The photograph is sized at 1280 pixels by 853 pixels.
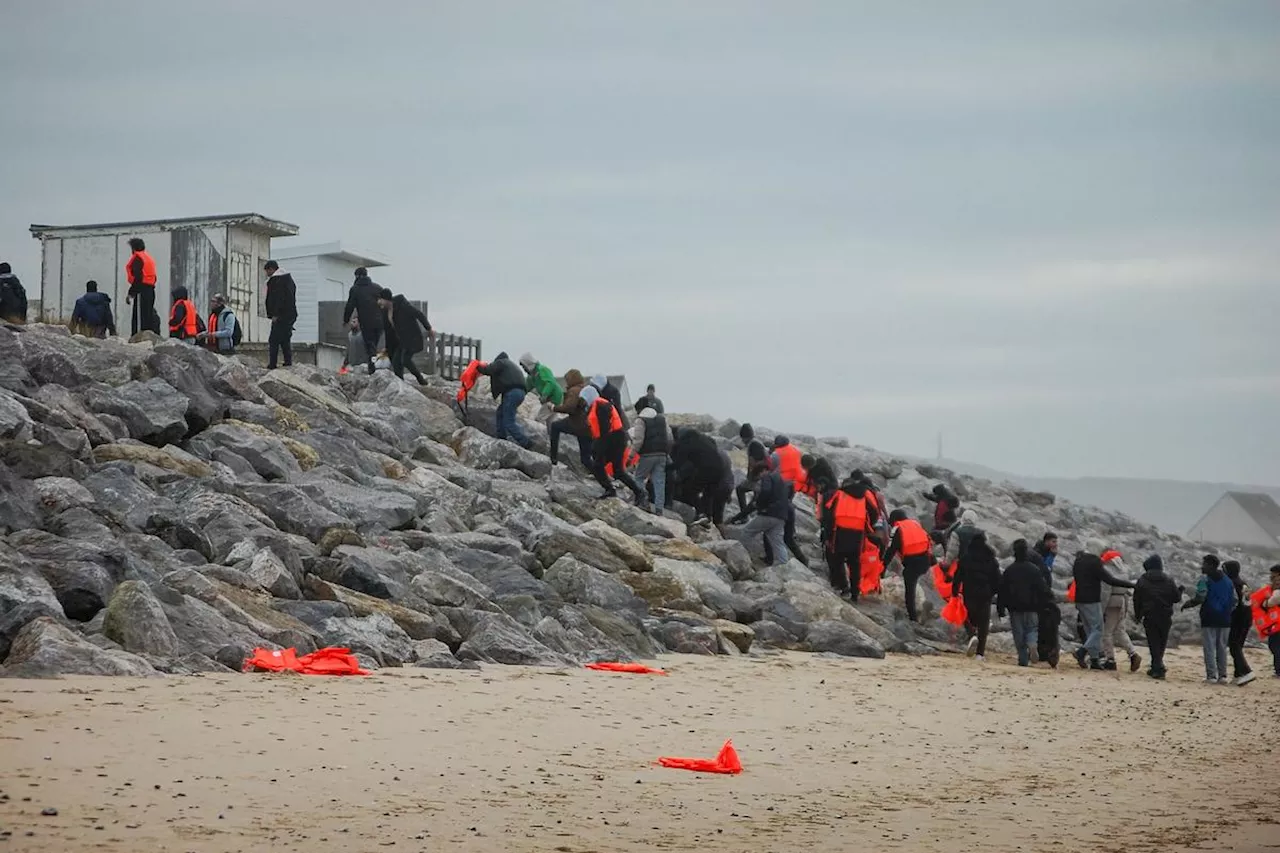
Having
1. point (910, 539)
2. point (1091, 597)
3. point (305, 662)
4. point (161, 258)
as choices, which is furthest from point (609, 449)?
point (161, 258)

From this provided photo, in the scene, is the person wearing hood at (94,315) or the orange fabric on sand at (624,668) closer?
the orange fabric on sand at (624,668)

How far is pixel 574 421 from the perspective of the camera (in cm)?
2212

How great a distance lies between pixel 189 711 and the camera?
9.95 meters

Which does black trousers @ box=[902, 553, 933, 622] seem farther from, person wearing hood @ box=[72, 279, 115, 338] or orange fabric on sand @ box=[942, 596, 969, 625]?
person wearing hood @ box=[72, 279, 115, 338]

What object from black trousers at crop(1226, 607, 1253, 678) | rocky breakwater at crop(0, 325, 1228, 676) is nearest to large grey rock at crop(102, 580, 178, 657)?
rocky breakwater at crop(0, 325, 1228, 676)

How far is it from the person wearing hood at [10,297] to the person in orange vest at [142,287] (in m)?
1.55

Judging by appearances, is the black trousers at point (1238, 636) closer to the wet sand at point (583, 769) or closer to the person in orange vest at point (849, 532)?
the person in orange vest at point (849, 532)

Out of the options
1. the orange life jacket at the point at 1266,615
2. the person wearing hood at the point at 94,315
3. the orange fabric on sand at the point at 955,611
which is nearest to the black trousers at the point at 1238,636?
the orange life jacket at the point at 1266,615

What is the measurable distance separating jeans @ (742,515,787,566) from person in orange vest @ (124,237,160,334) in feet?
31.8

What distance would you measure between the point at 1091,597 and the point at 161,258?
63.3 ft

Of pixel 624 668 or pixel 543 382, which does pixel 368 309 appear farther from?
pixel 624 668

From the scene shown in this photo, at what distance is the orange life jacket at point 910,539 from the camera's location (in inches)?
810

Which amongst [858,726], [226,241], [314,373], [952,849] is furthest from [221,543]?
[226,241]

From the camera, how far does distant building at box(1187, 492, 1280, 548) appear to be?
66.3 meters
